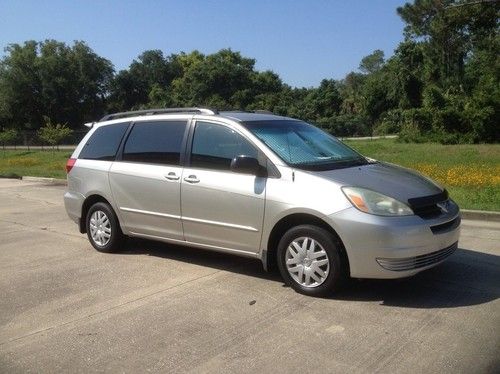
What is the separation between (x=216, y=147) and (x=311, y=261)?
1.62m

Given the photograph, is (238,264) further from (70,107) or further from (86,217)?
(70,107)

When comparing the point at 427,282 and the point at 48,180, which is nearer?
the point at 427,282

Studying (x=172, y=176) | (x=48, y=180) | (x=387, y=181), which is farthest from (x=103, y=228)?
(x=48, y=180)

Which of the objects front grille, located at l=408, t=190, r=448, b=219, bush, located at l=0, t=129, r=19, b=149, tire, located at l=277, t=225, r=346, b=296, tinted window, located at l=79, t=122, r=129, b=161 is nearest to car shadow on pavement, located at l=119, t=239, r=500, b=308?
tire, located at l=277, t=225, r=346, b=296

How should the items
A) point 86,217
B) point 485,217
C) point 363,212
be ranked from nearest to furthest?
1. point 363,212
2. point 86,217
3. point 485,217

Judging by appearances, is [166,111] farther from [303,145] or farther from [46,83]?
[46,83]

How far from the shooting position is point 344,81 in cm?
12356

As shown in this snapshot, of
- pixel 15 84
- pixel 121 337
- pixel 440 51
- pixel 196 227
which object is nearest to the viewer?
pixel 121 337

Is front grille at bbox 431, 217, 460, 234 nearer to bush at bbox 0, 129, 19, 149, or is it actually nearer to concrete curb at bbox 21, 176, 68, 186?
concrete curb at bbox 21, 176, 68, 186

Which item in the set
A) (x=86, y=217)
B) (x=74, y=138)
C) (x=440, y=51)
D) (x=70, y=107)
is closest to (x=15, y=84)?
(x=70, y=107)

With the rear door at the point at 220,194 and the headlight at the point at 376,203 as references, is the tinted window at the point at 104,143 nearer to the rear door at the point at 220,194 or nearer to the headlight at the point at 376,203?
the rear door at the point at 220,194

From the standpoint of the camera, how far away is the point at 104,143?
7062 millimetres

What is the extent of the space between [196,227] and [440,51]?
134 feet

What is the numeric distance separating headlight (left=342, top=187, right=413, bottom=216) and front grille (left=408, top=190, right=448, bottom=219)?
87 mm
